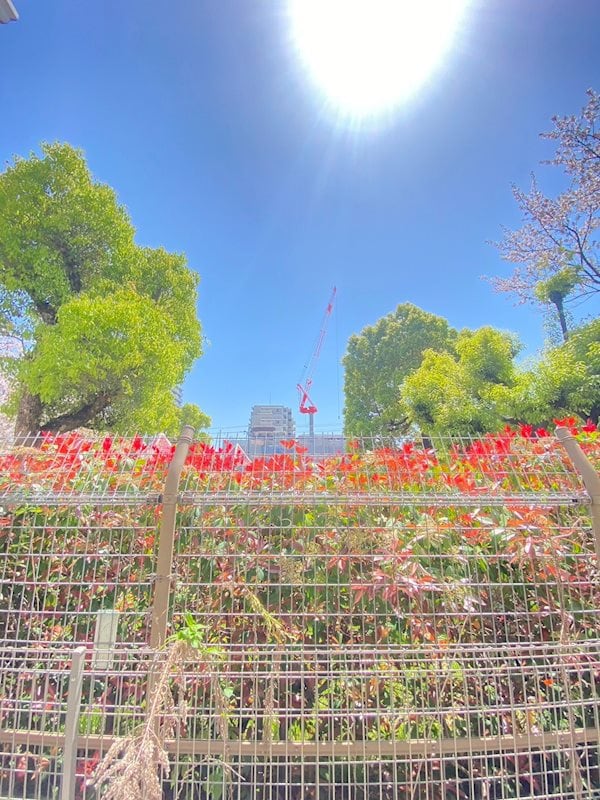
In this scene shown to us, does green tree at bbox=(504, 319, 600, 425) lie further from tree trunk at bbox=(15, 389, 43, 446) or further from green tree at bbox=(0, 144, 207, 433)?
tree trunk at bbox=(15, 389, 43, 446)

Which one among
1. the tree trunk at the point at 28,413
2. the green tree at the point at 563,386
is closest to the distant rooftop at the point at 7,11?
the tree trunk at the point at 28,413

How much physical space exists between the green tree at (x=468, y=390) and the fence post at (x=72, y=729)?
6.99 meters


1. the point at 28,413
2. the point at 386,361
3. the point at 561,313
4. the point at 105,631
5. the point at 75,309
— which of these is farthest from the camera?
the point at 386,361

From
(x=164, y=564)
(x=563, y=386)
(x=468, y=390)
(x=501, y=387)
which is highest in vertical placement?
(x=468, y=390)

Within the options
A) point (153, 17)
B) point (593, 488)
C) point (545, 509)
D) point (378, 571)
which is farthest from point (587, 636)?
point (153, 17)

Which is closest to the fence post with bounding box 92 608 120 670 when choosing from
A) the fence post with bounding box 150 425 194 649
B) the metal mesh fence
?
the metal mesh fence

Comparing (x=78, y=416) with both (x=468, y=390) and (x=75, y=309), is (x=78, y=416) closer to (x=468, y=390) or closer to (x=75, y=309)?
(x=75, y=309)

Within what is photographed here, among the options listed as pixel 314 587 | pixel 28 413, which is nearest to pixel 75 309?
pixel 28 413

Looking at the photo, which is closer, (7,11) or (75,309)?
(7,11)

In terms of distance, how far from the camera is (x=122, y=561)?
1925 mm

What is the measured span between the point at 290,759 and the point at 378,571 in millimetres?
815

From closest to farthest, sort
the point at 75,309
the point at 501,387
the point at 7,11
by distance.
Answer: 1. the point at 7,11
2. the point at 75,309
3. the point at 501,387

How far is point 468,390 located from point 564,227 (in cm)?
431

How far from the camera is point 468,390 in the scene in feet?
27.3
